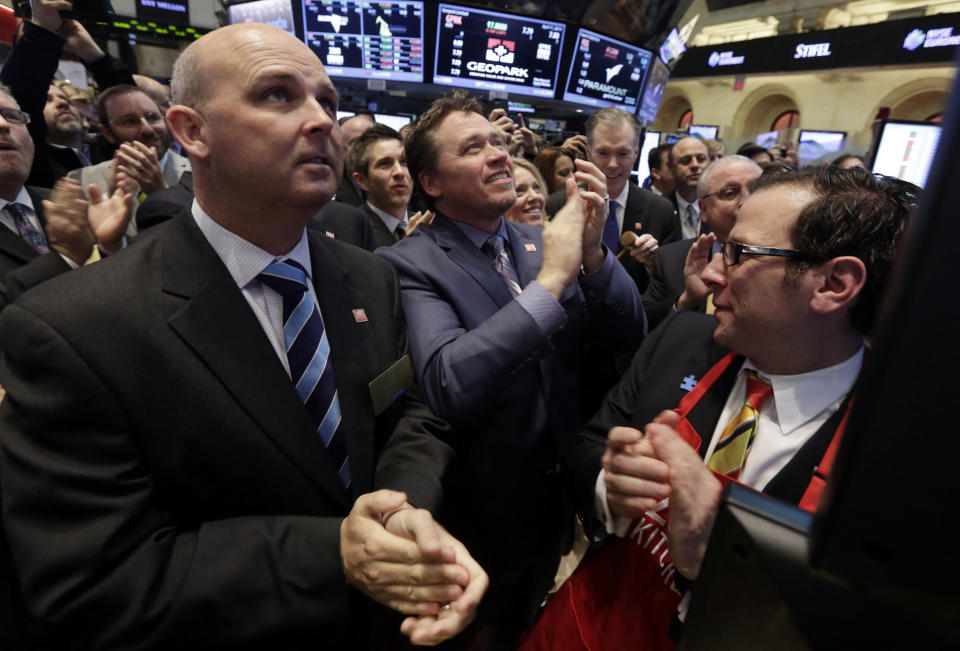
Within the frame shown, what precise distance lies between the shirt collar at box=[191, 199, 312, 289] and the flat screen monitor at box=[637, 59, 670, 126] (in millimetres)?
6721

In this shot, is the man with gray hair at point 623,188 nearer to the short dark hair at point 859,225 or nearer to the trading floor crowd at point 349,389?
the trading floor crowd at point 349,389

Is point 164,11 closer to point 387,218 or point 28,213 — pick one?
point 387,218

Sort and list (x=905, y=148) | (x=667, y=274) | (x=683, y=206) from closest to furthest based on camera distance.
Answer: (x=667, y=274) → (x=905, y=148) → (x=683, y=206)

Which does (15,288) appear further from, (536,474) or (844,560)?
(844,560)

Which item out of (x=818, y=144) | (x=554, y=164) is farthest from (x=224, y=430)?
(x=818, y=144)

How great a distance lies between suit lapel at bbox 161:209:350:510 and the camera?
3.23 ft

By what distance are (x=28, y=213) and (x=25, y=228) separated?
0.09m

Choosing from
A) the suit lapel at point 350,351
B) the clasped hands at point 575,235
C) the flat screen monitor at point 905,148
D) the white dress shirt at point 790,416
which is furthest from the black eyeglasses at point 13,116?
the flat screen monitor at point 905,148

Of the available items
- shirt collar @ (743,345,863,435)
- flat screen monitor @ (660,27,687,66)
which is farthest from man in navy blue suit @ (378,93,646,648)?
flat screen monitor @ (660,27,687,66)

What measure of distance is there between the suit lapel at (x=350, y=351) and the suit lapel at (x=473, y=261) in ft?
1.46

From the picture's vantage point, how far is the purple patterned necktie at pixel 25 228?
6.40 feet

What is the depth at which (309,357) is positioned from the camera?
1142 mm

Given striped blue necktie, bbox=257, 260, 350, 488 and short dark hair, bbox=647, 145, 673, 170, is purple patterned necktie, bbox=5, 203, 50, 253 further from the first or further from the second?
short dark hair, bbox=647, 145, 673, 170

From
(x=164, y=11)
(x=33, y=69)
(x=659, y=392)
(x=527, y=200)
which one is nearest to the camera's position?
(x=659, y=392)
